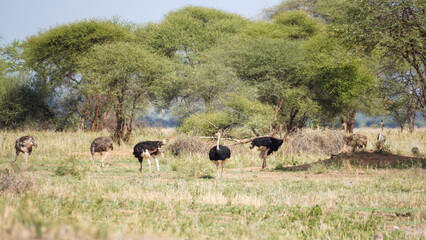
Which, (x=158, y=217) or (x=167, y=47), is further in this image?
(x=167, y=47)

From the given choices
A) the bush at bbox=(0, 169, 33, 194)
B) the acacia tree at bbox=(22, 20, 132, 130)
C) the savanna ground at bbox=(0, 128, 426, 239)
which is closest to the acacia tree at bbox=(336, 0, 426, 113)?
the savanna ground at bbox=(0, 128, 426, 239)

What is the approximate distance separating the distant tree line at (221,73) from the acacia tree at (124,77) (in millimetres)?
72

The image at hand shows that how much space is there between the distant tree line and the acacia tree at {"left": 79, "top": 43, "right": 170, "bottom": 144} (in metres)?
0.07

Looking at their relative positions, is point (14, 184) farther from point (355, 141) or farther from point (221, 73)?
point (221, 73)

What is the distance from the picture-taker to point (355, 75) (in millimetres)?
31859

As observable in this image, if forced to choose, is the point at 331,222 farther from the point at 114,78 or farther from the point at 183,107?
the point at 183,107

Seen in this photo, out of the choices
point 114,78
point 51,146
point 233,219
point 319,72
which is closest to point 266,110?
point 319,72

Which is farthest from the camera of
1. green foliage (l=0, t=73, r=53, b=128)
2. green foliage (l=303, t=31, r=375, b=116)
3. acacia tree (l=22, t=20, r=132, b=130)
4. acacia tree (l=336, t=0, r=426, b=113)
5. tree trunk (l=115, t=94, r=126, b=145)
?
acacia tree (l=22, t=20, r=132, b=130)

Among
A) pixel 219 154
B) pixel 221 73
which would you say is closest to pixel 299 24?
pixel 221 73

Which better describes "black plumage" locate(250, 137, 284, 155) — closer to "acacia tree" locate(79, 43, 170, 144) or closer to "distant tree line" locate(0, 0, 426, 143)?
"distant tree line" locate(0, 0, 426, 143)

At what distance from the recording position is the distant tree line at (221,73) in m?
22.7

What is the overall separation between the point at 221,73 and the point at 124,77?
22.8ft

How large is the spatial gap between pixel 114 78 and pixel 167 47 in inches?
568

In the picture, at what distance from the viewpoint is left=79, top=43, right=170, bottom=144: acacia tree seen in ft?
99.5
